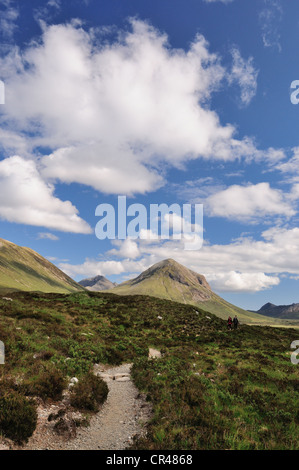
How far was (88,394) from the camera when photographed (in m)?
10.8

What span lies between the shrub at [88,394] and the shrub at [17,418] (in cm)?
216

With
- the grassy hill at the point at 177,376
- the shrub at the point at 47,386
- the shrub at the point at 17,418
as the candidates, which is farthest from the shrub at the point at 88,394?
the shrub at the point at 17,418

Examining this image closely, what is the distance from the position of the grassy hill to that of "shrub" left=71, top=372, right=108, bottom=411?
488mm

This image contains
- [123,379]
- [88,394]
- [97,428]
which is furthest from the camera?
[123,379]

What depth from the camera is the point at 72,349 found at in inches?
677

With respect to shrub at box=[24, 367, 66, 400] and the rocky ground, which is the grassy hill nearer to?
shrub at box=[24, 367, 66, 400]

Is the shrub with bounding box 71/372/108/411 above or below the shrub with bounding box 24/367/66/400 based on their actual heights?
below

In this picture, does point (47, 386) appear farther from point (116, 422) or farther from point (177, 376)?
point (177, 376)

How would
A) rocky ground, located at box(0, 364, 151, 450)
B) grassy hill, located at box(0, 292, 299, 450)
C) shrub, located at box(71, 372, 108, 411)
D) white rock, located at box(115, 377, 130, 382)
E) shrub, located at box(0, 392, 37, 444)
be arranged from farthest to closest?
white rock, located at box(115, 377, 130, 382) → shrub, located at box(71, 372, 108, 411) → grassy hill, located at box(0, 292, 299, 450) → rocky ground, located at box(0, 364, 151, 450) → shrub, located at box(0, 392, 37, 444)

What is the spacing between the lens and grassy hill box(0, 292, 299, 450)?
805cm

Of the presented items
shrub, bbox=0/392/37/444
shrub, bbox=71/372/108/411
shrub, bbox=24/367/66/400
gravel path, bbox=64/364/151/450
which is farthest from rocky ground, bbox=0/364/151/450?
shrub, bbox=24/367/66/400

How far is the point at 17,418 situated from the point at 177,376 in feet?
29.4

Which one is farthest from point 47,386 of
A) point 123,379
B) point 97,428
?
point 123,379

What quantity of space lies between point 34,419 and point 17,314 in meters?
18.5
